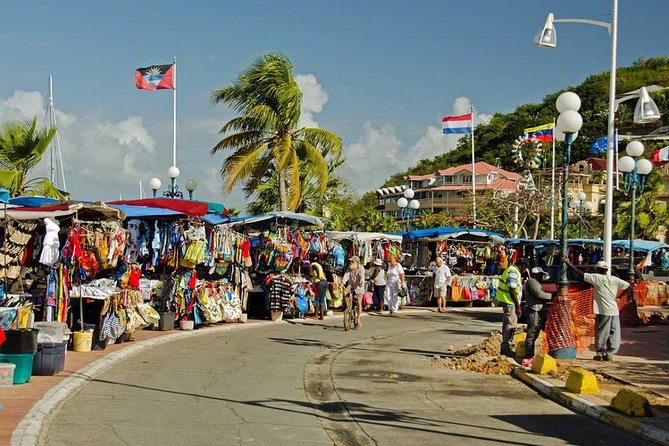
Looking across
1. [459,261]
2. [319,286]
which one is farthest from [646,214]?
[319,286]

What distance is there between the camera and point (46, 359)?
489 inches

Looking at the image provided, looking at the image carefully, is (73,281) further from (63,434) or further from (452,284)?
(452,284)

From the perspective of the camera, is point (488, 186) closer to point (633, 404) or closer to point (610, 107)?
point (610, 107)

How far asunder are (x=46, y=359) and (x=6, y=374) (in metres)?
1.33

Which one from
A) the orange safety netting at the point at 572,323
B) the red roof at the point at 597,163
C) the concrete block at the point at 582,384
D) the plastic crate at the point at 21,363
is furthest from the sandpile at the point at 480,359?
the red roof at the point at 597,163

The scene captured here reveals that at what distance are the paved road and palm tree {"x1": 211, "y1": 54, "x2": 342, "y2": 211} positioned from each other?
15029mm

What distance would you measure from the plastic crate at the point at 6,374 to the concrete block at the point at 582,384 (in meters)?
8.23

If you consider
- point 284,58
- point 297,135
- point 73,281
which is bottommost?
point 73,281

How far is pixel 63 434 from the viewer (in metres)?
8.70

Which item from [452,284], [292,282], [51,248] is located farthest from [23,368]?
[452,284]

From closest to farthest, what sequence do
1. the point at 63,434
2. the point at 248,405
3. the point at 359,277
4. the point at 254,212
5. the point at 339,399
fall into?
the point at 63,434 < the point at 248,405 < the point at 339,399 < the point at 359,277 < the point at 254,212

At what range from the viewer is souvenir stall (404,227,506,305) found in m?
31.5

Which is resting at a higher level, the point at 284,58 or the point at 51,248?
the point at 284,58

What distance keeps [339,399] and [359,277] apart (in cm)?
1073
